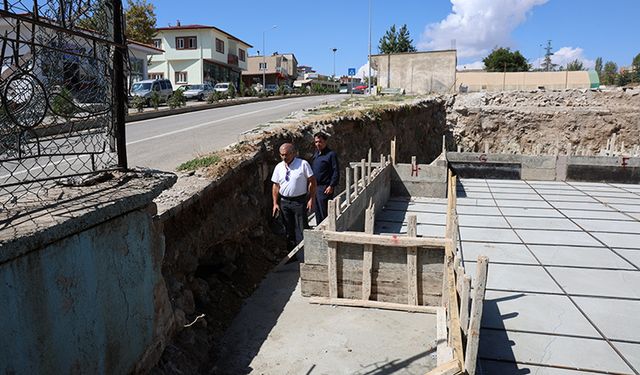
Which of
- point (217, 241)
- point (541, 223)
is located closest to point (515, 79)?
point (541, 223)

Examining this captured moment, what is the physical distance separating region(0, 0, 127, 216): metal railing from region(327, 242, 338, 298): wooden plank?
105 inches

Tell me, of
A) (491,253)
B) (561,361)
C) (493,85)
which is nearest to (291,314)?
(561,361)

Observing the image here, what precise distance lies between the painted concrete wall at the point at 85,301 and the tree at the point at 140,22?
3230cm

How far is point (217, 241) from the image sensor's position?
6293 mm

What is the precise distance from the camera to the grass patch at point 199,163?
6816 mm

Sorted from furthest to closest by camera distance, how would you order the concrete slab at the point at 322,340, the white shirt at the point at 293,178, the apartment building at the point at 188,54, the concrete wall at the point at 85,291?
1. the apartment building at the point at 188,54
2. the white shirt at the point at 293,178
3. the concrete slab at the point at 322,340
4. the concrete wall at the point at 85,291

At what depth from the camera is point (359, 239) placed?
214 inches

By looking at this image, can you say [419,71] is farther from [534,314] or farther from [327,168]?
[534,314]

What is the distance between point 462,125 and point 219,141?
54.6 feet

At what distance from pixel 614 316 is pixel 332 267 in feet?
10.0

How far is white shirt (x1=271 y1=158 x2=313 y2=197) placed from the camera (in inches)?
258

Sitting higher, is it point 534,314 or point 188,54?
point 188,54

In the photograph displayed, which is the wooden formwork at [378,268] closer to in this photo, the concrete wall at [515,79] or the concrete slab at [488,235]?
the concrete slab at [488,235]

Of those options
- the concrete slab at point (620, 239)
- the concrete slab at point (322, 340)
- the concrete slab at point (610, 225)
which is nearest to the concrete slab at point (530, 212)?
the concrete slab at point (610, 225)
